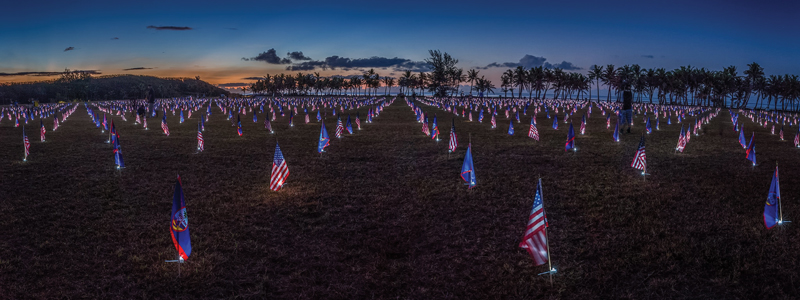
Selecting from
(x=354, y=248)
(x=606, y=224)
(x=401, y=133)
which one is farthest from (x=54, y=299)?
(x=401, y=133)

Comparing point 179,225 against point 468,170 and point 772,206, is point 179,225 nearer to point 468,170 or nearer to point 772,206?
Result: point 468,170

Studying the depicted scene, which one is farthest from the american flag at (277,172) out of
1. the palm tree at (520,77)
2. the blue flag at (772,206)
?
the palm tree at (520,77)

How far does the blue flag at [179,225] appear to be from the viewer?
223 inches

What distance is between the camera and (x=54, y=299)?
527 centimetres

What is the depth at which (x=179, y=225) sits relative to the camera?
590 centimetres

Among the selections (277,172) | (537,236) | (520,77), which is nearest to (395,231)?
(537,236)

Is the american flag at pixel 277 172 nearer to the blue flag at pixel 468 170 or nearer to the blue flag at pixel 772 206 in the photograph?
the blue flag at pixel 468 170

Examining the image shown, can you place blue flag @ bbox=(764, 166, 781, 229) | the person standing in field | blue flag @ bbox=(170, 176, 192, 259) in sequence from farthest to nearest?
1. the person standing in field
2. blue flag @ bbox=(764, 166, 781, 229)
3. blue flag @ bbox=(170, 176, 192, 259)

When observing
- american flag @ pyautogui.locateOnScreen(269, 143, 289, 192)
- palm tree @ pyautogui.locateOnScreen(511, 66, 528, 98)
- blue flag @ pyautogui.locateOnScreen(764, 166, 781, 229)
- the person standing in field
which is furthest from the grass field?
palm tree @ pyautogui.locateOnScreen(511, 66, 528, 98)

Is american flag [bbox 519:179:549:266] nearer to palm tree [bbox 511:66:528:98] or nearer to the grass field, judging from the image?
the grass field

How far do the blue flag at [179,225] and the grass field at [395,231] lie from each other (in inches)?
14.1

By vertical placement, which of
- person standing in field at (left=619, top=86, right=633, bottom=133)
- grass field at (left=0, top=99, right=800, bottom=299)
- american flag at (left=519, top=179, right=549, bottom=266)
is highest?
person standing in field at (left=619, top=86, right=633, bottom=133)

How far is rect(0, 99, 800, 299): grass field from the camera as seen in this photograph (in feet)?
18.6

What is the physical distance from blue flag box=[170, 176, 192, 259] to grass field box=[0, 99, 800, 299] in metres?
0.36
